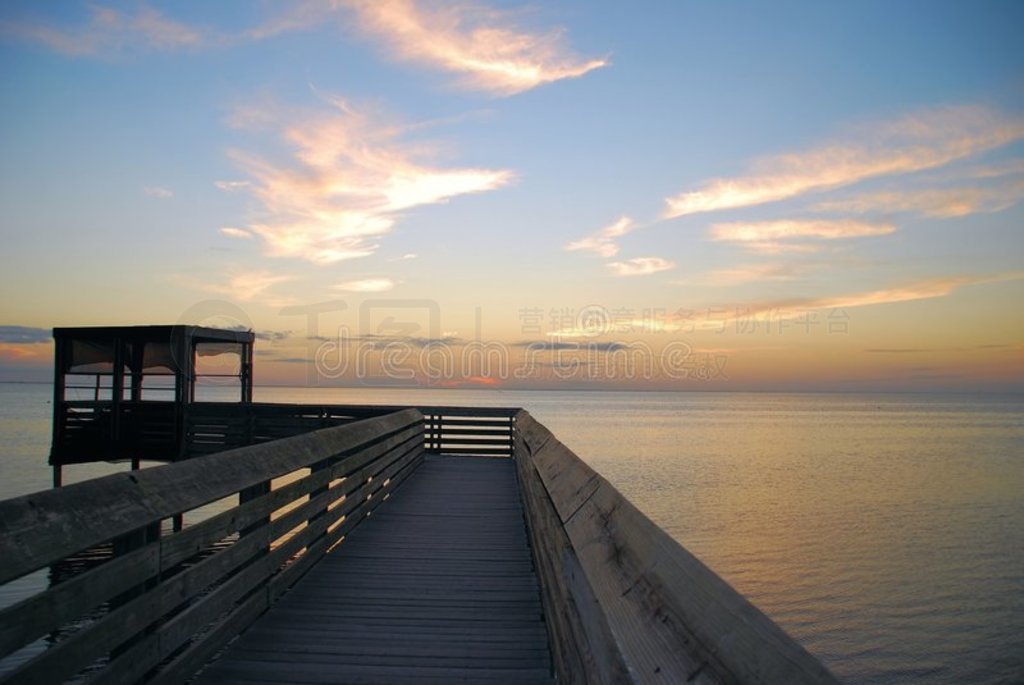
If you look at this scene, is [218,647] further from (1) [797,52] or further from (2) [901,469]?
(2) [901,469]

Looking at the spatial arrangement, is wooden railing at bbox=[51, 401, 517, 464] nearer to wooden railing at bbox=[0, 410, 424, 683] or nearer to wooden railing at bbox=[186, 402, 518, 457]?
wooden railing at bbox=[186, 402, 518, 457]

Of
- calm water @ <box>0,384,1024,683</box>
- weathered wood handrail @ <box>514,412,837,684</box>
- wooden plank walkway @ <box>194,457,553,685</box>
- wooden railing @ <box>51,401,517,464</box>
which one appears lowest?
calm water @ <box>0,384,1024,683</box>

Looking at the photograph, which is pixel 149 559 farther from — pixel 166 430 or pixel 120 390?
pixel 120 390

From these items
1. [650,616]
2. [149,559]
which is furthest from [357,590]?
[650,616]

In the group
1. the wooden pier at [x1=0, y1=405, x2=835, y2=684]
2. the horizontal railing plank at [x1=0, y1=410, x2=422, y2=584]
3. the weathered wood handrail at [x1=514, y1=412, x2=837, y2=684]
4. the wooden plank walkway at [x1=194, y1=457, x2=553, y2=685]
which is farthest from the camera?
the wooden plank walkway at [x1=194, y1=457, x2=553, y2=685]

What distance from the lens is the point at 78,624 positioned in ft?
38.0

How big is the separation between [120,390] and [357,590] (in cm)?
1417

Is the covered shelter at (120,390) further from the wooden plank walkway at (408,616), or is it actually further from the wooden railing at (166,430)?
the wooden plank walkway at (408,616)

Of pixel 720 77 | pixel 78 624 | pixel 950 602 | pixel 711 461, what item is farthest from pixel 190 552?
pixel 711 461

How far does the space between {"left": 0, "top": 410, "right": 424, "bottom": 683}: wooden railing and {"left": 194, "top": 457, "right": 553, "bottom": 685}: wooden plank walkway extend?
0.23 m

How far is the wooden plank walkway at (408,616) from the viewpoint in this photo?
13.1 feet

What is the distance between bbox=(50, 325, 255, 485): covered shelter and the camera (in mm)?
17000

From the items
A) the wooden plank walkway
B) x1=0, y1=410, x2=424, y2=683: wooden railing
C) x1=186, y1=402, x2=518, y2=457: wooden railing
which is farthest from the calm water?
x1=0, y1=410, x2=424, y2=683: wooden railing

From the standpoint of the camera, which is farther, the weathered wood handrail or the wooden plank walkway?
the wooden plank walkway
